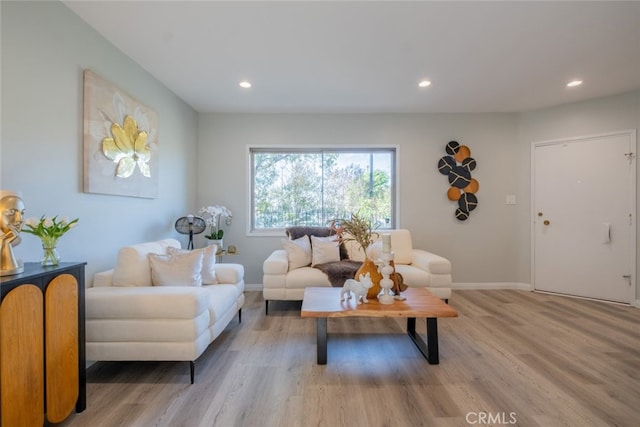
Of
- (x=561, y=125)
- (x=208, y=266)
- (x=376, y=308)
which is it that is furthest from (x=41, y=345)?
(x=561, y=125)

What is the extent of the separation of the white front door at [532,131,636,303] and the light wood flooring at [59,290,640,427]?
0.92 meters

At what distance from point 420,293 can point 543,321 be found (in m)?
1.56

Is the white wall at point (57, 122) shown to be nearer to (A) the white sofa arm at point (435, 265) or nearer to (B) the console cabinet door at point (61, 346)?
(B) the console cabinet door at point (61, 346)

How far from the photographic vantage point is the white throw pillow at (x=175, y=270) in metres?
2.21

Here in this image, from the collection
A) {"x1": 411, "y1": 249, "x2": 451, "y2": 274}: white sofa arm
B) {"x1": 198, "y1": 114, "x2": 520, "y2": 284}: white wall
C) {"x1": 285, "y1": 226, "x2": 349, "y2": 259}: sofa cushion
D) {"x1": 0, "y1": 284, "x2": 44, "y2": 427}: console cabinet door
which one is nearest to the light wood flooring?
{"x1": 0, "y1": 284, "x2": 44, "y2": 427}: console cabinet door

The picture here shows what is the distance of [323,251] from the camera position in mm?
3369

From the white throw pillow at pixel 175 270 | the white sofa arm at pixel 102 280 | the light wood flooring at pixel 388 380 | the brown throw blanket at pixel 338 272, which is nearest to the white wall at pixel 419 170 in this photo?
the brown throw blanket at pixel 338 272

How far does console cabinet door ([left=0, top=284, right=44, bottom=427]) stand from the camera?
1152 mm

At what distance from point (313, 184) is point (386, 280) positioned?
2.33 metres

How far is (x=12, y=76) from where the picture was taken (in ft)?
5.24

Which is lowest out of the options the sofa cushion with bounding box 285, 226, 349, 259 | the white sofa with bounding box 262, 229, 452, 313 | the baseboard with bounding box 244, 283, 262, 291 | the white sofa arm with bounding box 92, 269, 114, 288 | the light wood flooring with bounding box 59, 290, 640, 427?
the light wood flooring with bounding box 59, 290, 640, 427

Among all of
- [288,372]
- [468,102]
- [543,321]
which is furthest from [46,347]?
[468,102]

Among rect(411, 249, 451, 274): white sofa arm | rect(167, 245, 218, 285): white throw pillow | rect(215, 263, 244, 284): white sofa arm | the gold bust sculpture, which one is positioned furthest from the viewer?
rect(411, 249, 451, 274): white sofa arm

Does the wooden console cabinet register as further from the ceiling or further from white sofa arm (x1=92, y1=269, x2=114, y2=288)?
the ceiling
